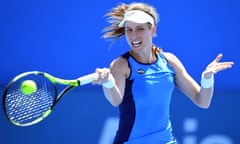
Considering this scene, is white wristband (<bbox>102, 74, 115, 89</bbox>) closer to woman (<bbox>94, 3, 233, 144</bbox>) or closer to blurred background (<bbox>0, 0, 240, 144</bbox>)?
woman (<bbox>94, 3, 233, 144</bbox>)

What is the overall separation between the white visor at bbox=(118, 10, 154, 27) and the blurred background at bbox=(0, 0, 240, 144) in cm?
150

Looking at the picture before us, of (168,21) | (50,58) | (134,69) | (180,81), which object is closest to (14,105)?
(134,69)

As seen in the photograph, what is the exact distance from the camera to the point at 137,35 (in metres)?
3.40

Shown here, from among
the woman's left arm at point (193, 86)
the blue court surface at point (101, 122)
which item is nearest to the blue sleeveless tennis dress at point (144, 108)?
the woman's left arm at point (193, 86)

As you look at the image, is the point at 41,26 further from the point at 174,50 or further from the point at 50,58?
the point at 174,50

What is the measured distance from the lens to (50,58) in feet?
16.8

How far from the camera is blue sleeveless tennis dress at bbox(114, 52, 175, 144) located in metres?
3.34

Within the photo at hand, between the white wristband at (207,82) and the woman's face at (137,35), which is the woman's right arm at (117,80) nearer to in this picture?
the woman's face at (137,35)

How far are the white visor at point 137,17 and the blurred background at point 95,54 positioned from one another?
4.92 feet

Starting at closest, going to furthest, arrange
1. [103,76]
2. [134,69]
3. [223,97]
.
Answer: [103,76]
[134,69]
[223,97]

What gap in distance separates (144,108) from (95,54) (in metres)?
1.83

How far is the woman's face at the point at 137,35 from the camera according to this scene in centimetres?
340

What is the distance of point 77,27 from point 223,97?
1.36 metres

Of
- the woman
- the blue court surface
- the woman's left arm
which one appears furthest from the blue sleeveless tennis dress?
the blue court surface
